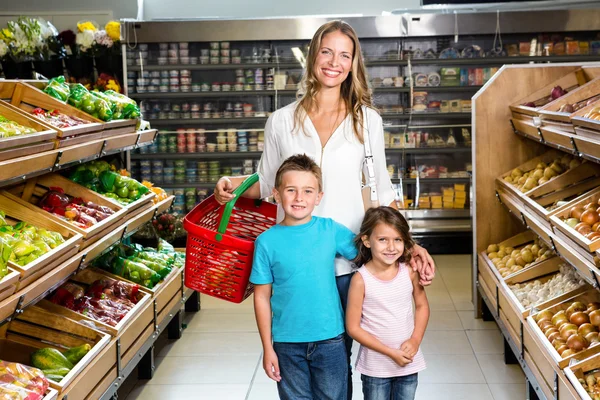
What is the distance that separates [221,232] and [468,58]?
618cm

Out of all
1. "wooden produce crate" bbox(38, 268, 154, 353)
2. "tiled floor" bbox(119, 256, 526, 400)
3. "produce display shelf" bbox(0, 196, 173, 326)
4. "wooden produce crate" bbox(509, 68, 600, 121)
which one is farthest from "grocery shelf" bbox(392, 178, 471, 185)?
"wooden produce crate" bbox(38, 268, 154, 353)

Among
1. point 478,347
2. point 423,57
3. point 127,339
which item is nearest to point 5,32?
point 423,57

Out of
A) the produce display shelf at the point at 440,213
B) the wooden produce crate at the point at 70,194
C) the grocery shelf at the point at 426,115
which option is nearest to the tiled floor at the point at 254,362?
the wooden produce crate at the point at 70,194

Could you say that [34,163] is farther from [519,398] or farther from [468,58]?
[468,58]

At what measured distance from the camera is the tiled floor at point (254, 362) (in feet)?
14.4

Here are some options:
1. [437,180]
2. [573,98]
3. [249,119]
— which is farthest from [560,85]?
[249,119]

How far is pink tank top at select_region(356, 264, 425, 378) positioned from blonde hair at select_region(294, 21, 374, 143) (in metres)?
0.53

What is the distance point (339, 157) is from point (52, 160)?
1532 millimetres

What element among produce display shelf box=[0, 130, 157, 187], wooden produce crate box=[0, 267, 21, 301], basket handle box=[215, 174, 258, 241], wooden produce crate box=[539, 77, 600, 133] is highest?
wooden produce crate box=[539, 77, 600, 133]

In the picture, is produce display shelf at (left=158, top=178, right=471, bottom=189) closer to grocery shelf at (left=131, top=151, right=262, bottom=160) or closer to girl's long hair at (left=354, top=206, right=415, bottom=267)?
grocery shelf at (left=131, top=151, right=262, bottom=160)

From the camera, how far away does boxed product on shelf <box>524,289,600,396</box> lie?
3311 millimetres

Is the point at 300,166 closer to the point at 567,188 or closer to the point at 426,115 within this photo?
the point at 567,188

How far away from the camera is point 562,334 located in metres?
3.54

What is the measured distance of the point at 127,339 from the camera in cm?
412
